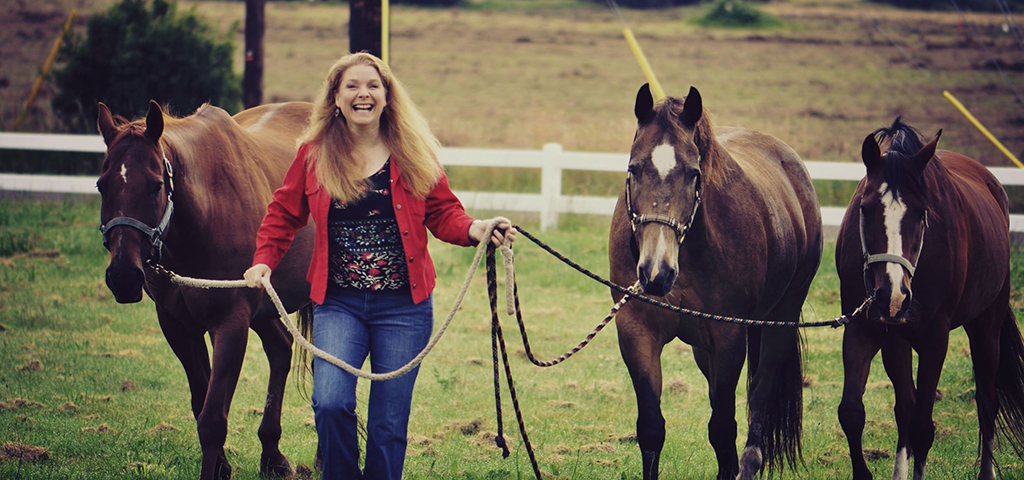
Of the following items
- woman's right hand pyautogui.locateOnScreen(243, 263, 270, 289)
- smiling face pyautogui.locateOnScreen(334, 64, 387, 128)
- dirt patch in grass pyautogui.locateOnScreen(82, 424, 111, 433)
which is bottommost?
dirt patch in grass pyautogui.locateOnScreen(82, 424, 111, 433)

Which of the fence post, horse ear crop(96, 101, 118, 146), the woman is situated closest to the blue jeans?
the woman

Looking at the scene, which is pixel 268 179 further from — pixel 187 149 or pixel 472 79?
pixel 472 79

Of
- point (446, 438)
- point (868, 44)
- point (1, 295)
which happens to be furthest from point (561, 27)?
point (446, 438)

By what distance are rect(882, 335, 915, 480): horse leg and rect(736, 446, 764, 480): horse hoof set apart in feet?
2.38

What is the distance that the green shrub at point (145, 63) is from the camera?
14.0m

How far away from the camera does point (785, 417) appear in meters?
5.20

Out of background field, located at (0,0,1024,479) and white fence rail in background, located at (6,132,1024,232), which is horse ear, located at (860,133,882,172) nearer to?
background field, located at (0,0,1024,479)

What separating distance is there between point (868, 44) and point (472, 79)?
1134 cm

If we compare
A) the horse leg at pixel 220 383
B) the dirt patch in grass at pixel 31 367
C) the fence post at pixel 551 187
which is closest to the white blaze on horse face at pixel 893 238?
the horse leg at pixel 220 383

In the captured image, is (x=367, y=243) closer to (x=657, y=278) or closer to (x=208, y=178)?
(x=657, y=278)

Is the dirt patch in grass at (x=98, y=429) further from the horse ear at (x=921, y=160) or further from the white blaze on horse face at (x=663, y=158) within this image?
the horse ear at (x=921, y=160)

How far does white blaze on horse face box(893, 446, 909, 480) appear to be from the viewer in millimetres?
4449

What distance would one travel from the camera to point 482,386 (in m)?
6.57

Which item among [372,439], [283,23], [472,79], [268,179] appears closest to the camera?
[372,439]
